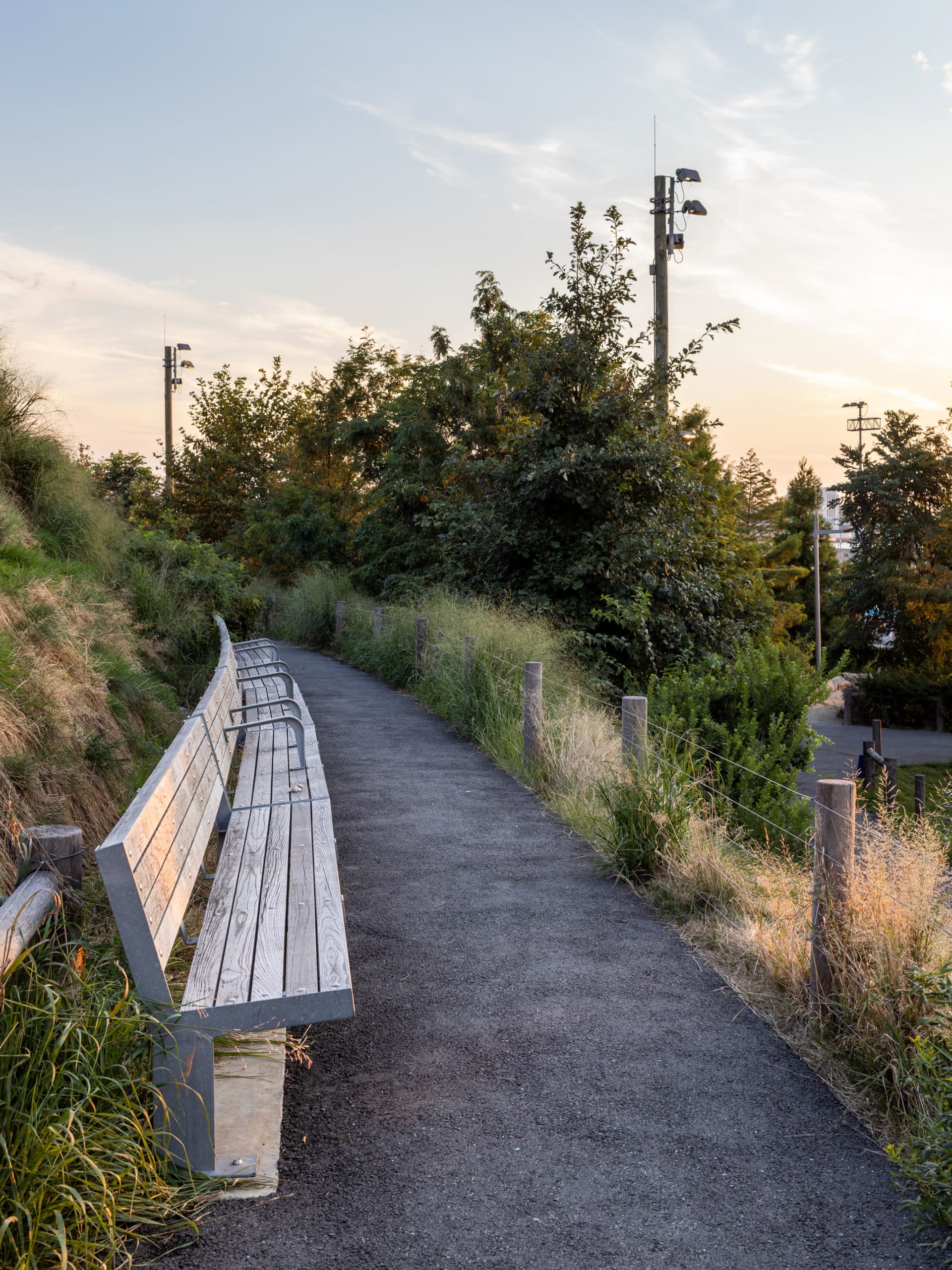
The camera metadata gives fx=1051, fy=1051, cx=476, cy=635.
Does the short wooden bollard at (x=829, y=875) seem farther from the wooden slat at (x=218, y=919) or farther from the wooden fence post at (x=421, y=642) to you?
the wooden fence post at (x=421, y=642)

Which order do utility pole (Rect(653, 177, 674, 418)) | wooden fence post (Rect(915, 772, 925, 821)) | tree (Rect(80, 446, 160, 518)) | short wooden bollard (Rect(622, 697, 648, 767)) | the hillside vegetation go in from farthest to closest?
1. tree (Rect(80, 446, 160, 518))
2. utility pole (Rect(653, 177, 674, 418))
3. wooden fence post (Rect(915, 772, 925, 821))
4. short wooden bollard (Rect(622, 697, 648, 767))
5. the hillside vegetation

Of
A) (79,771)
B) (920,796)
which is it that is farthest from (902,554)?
(79,771)

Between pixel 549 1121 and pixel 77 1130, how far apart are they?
1465mm

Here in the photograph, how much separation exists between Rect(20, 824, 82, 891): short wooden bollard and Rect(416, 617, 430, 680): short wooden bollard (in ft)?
35.3

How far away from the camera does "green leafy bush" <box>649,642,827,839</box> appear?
36.2 feet

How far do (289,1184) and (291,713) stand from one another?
17.2 ft

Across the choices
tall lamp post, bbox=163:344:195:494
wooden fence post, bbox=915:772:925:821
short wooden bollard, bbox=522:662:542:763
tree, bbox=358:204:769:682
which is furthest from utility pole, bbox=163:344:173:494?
short wooden bollard, bbox=522:662:542:763

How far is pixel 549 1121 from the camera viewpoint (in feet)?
11.2

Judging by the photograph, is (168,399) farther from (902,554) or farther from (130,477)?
(902,554)

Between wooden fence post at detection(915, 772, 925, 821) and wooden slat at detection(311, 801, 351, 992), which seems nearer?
wooden slat at detection(311, 801, 351, 992)

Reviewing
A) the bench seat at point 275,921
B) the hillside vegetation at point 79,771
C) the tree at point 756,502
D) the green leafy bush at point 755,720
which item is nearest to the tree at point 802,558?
the tree at point 756,502

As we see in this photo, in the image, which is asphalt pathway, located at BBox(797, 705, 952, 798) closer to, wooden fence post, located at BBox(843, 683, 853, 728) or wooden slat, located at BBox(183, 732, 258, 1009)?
wooden fence post, located at BBox(843, 683, 853, 728)

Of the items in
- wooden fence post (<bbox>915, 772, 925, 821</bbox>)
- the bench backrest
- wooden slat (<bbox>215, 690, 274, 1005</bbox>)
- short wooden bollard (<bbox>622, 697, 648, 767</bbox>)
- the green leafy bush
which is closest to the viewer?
the bench backrest

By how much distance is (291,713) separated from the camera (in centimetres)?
813
